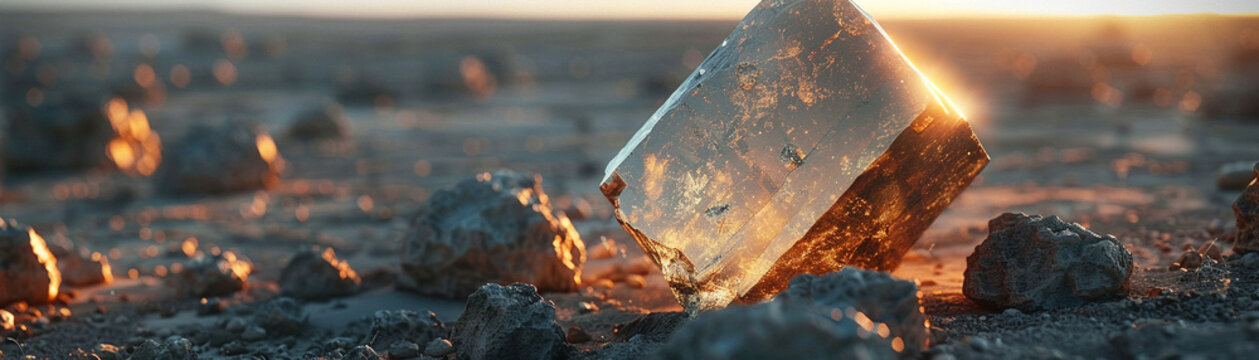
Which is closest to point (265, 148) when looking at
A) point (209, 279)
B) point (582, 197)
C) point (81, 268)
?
point (582, 197)

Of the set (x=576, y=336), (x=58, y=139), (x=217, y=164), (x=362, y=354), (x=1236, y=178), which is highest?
(x=58, y=139)

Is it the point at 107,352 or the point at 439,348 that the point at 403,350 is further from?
the point at 107,352

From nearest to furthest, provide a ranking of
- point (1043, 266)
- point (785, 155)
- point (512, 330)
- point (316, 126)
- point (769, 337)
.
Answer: point (769, 337), point (512, 330), point (785, 155), point (1043, 266), point (316, 126)

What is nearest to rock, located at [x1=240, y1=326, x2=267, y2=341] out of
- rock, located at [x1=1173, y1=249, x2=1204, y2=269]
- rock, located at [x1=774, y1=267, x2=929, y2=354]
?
rock, located at [x1=774, y1=267, x2=929, y2=354]

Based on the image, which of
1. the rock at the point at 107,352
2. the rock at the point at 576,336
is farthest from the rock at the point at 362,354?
the rock at the point at 107,352

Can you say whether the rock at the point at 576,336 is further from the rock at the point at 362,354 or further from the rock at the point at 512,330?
the rock at the point at 362,354

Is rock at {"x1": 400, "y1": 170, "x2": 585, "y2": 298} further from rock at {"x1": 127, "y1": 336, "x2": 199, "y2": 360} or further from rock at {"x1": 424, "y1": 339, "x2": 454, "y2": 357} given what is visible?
rock at {"x1": 127, "y1": 336, "x2": 199, "y2": 360}
